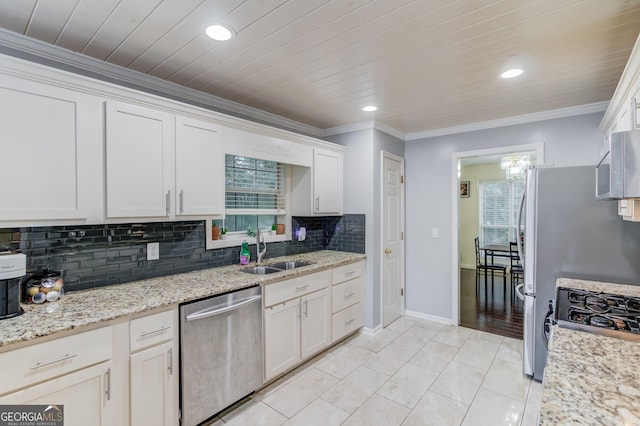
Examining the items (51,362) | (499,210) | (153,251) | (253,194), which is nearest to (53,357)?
(51,362)

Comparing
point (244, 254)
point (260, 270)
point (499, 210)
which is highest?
point (499, 210)

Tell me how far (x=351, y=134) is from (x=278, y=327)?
7.78 feet

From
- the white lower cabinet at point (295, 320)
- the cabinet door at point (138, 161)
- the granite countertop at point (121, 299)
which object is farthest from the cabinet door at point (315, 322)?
the cabinet door at point (138, 161)

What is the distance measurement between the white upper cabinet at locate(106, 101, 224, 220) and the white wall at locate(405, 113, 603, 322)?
2673 millimetres

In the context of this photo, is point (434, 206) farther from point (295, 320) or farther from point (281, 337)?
point (281, 337)

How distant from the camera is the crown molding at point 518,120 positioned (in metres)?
2.97

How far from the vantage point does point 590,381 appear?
3.11 ft

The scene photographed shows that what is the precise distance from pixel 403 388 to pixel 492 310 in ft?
8.54

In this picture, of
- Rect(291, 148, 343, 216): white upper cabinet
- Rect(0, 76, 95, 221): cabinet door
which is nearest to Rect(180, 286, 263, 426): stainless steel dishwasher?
Rect(0, 76, 95, 221): cabinet door

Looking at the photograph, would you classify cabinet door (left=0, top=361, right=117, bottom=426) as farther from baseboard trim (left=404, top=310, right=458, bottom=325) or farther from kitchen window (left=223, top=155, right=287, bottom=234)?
baseboard trim (left=404, top=310, right=458, bottom=325)

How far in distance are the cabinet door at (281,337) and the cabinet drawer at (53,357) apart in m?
1.11

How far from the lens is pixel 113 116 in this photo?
1.87m

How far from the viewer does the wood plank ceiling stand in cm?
156

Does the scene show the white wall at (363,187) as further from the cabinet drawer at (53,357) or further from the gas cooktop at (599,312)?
the cabinet drawer at (53,357)
